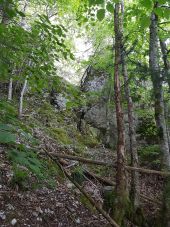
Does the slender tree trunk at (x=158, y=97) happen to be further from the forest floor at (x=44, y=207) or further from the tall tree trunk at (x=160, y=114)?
the forest floor at (x=44, y=207)

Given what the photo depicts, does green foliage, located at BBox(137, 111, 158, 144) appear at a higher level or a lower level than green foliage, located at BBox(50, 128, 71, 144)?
higher

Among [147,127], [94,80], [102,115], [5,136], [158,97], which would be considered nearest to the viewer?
[5,136]

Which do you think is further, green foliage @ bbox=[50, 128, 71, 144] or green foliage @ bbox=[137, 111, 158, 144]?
green foliage @ bbox=[137, 111, 158, 144]

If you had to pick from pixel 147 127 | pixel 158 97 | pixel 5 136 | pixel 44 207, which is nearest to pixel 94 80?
pixel 147 127

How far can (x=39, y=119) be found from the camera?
11844 millimetres

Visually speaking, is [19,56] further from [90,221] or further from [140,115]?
[140,115]

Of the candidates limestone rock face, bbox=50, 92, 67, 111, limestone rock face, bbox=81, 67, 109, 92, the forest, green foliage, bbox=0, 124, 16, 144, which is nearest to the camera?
green foliage, bbox=0, 124, 16, 144

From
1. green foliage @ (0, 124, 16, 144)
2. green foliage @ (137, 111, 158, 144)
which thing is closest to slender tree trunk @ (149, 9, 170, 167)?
green foliage @ (0, 124, 16, 144)

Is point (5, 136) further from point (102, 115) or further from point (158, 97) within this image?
point (102, 115)

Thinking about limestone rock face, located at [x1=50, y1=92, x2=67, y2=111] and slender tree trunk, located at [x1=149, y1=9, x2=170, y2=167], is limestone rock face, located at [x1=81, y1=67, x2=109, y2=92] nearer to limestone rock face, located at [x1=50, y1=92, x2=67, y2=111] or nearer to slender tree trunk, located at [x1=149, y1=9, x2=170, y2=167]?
limestone rock face, located at [x1=50, y1=92, x2=67, y2=111]

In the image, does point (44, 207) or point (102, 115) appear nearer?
point (44, 207)

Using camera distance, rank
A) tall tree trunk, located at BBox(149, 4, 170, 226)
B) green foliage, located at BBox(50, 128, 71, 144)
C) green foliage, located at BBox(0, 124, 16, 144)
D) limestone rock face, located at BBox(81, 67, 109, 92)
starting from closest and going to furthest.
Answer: green foliage, located at BBox(0, 124, 16, 144), tall tree trunk, located at BBox(149, 4, 170, 226), green foliage, located at BBox(50, 128, 71, 144), limestone rock face, located at BBox(81, 67, 109, 92)

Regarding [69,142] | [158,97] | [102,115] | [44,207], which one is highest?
[102,115]

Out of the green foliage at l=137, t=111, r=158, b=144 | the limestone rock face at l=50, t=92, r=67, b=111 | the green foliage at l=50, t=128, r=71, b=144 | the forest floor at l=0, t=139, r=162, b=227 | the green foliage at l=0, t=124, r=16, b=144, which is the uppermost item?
the limestone rock face at l=50, t=92, r=67, b=111
